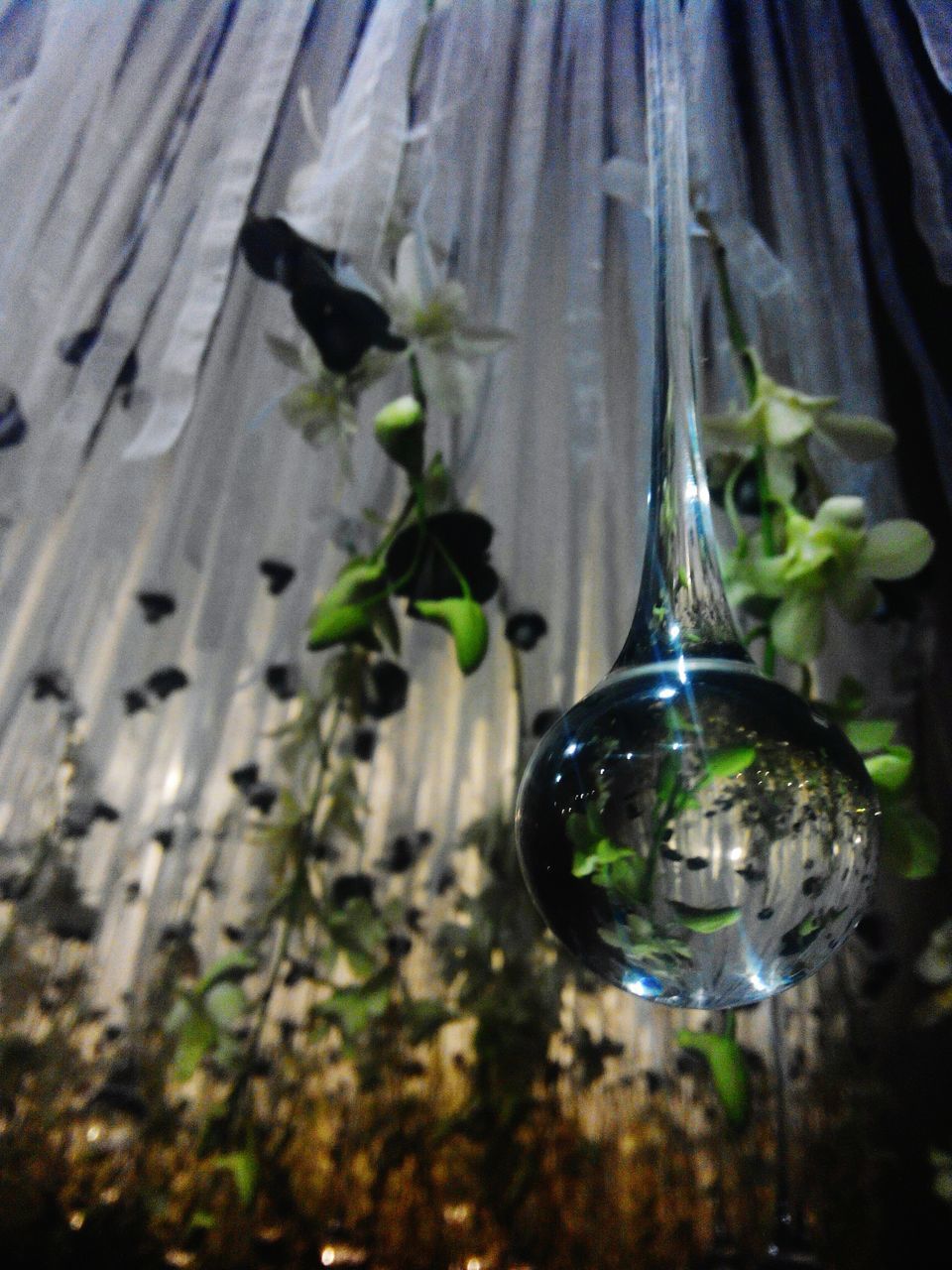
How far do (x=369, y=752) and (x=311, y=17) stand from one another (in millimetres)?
523

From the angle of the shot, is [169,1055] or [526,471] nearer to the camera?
[526,471]

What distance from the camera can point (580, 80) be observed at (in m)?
0.57

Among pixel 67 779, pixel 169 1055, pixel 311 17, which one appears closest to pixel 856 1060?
pixel 169 1055

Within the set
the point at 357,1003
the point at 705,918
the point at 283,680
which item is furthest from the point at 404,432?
the point at 357,1003

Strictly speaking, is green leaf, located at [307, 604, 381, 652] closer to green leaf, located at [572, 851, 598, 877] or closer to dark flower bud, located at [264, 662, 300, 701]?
green leaf, located at [572, 851, 598, 877]

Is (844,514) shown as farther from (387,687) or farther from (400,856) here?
(400,856)

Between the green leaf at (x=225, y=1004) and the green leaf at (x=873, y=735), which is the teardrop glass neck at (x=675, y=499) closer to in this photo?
the green leaf at (x=873, y=735)

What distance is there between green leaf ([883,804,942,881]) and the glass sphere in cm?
23

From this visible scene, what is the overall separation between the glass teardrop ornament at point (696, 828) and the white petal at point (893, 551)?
0.73 feet

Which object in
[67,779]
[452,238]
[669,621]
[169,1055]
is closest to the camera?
[669,621]

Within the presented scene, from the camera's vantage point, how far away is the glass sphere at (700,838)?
0.18 metres

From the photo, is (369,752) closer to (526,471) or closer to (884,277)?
(526,471)

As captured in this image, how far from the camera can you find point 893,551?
40 centimetres

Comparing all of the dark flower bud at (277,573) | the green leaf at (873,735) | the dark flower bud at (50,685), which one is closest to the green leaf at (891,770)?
the green leaf at (873,735)
